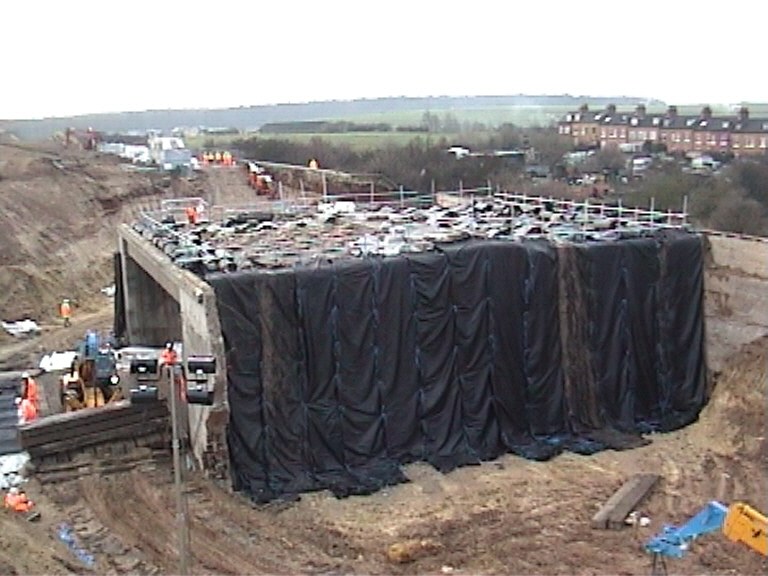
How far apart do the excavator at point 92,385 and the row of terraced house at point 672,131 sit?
73472 millimetres

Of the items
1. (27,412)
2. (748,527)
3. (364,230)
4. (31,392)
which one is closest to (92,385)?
(27,412)

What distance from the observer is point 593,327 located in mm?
19375

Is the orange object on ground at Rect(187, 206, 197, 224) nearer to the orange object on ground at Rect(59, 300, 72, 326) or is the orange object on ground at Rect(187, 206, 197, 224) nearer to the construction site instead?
the construction site

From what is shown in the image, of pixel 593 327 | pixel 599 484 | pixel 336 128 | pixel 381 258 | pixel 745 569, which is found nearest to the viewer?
pixel 745 569

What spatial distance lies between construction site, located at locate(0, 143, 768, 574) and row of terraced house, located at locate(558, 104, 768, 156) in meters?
66.8

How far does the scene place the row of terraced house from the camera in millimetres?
86375

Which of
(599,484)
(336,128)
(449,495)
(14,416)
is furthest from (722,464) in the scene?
(336,128)

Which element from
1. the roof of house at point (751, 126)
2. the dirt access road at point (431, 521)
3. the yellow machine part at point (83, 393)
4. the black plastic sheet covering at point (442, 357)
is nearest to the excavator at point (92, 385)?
the yellow machine part at point (83, 393)

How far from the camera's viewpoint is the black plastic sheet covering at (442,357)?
54.3 feet

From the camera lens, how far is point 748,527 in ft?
33.5

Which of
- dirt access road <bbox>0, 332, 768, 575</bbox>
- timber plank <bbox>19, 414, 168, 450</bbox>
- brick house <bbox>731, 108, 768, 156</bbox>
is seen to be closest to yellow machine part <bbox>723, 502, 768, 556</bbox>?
dirt access road <bbox>0, 332, 768, 575</bbox>

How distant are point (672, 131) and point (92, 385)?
85.7 meters

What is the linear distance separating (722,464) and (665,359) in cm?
344

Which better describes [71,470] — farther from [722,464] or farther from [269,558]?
[722,464]
